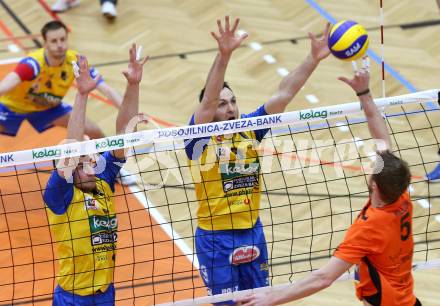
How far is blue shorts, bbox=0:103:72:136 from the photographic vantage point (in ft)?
34.7

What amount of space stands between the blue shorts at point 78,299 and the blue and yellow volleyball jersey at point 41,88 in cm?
350

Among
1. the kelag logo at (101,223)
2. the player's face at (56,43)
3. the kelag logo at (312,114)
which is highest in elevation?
the player's face at (56,43)

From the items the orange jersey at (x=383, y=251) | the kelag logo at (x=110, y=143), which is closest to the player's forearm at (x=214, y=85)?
the kelag logo at (x=110, y=143)

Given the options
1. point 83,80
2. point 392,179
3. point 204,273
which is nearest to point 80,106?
point 83,80

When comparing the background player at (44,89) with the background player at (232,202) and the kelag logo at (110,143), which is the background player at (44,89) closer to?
the background player at (232,202)

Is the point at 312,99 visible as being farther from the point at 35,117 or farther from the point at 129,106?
the point at 129,106

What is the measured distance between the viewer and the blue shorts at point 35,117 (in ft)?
34.7

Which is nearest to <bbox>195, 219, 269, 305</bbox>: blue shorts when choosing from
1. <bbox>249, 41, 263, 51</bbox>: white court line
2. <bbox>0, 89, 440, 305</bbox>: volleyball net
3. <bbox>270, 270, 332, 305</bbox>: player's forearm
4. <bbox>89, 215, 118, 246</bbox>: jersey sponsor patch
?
<bbox>0, 89, 440, 305</bbox>: volleyball net

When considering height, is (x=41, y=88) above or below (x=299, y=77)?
above

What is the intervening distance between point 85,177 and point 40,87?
326 centimetres

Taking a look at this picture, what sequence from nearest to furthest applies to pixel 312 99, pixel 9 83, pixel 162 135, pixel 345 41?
pixel 162 135 → pixel 345 41 → pixel 9 83 → pixel 312 99

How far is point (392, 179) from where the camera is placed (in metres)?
6.01

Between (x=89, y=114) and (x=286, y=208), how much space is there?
9.91 ft

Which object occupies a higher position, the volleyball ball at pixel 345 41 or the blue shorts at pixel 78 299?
the volleyball ball at pixel 345 41
